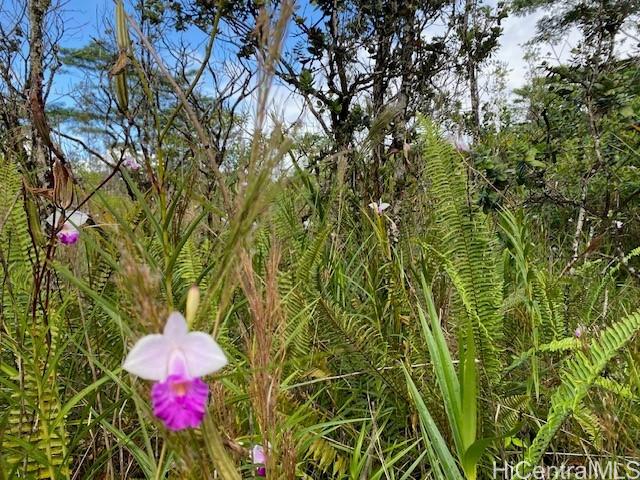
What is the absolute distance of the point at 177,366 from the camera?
1.35 ft

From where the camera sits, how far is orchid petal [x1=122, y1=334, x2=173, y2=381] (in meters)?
0.40

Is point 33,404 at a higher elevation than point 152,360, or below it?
below

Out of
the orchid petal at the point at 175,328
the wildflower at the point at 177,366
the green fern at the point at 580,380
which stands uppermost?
the orchid petal at the point at 175,328

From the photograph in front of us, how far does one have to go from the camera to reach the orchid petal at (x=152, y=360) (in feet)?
1.32

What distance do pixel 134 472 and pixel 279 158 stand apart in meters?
1.05

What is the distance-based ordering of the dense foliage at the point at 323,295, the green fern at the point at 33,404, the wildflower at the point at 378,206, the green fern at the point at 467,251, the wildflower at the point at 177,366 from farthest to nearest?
the wildflower at the point at 378,206 → the green fern at the point at 467,251 → the green fern at the point at 33,404 → the dense foliage at the point at 323,295 → the wildflower at the point at 177,366

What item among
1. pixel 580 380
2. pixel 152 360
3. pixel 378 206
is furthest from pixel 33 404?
pixel 378 206

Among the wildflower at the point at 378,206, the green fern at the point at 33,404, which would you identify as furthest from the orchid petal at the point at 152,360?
the wildflower at the point at 378,206

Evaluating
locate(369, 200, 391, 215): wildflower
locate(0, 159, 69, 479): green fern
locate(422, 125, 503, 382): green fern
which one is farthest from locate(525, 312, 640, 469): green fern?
locate(0, 159, 69, 479): green fern

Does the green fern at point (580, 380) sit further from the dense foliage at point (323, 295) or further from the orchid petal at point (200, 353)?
the orchid petal at point (200, 353)

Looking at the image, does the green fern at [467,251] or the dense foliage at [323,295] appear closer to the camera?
the dense foliage at [323,295]

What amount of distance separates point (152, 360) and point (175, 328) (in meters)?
0.04

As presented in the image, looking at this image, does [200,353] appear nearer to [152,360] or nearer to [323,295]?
[152,360]

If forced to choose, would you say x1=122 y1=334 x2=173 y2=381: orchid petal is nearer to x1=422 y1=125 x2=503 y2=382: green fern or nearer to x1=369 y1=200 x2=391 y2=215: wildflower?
x1=422 y1=125 x2=503 y2=382: green fern
